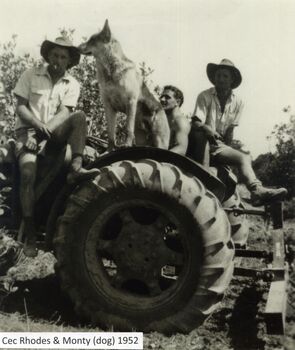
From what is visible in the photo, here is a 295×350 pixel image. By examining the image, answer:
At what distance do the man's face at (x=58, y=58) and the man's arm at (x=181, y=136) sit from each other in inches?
42.3

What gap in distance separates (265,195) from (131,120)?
121 centimetres

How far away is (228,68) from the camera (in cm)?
456

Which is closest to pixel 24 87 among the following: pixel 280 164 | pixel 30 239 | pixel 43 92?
pixel 43 92

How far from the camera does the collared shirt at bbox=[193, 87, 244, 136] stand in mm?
4484

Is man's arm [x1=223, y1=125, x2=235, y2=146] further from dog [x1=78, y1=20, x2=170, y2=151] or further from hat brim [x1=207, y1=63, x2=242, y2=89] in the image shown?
dog [x1=78, y1=20, x2=170, y2=151]

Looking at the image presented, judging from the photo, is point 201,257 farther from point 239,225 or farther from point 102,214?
point 239,225

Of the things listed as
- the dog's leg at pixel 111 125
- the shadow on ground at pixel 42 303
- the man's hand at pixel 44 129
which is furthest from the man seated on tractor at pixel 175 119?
the shadow on ground at pixel 42 303

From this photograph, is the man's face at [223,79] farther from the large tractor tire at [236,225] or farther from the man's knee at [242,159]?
the large tractor tire at [236,225]

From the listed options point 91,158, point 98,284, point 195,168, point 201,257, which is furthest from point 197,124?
point 98,284

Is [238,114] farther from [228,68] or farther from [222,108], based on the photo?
[228,68]

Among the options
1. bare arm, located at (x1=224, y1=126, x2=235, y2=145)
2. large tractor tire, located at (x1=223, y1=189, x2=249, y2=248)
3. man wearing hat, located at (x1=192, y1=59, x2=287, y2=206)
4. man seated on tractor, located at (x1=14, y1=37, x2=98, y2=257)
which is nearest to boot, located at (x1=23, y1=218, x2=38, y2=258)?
man seated on tractor, located at (x1=14, y1=37, x2=98, y2=257)

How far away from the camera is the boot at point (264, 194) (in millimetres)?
3850

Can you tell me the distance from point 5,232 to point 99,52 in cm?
163

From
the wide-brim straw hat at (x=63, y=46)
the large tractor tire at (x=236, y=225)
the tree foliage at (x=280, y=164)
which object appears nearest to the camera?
the wide-brim straw hat at (x=63, y=46)
